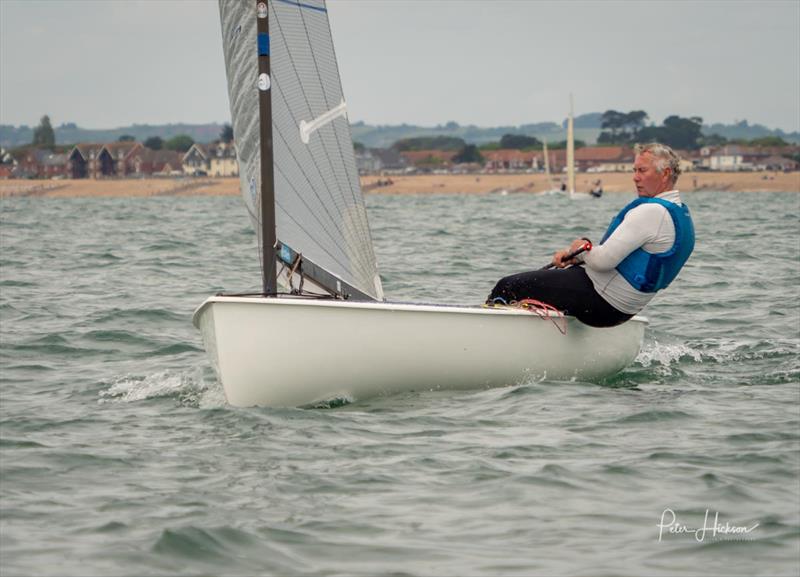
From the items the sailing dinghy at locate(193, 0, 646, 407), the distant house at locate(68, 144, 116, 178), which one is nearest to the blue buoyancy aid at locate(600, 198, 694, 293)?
the sailing dinghy at locate(193, 0, 646, 407)

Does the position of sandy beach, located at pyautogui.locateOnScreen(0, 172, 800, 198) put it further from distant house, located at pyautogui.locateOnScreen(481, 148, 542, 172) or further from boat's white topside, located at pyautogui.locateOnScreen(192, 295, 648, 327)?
boat's white topside, located at pyautogui.locateOnScreen(192, 295, 648, 327)

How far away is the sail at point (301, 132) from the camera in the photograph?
28.8 ft

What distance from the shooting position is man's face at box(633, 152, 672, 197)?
338 inches

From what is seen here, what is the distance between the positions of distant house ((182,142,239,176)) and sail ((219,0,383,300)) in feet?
495

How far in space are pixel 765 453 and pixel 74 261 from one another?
15.9m

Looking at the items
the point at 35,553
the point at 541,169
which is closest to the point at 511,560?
the point at 35,553

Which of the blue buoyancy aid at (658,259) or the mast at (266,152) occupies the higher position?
the mast at (266,152)

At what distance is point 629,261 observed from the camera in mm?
8594

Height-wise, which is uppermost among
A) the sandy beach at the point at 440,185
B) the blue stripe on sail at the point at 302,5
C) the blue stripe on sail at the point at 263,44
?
the blue stripe on sail at the point at 302,5

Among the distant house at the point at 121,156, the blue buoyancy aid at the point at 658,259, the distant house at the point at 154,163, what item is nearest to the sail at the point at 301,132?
the blue buoyancy aid at the point at 658,259

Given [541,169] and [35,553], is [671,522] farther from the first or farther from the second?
[541,169]

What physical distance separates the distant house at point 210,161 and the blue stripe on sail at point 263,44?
151890 millimetres

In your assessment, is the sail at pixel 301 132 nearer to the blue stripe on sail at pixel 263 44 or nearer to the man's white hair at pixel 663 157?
the blue stripe on sail at pixel 263 44
